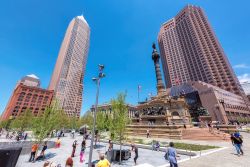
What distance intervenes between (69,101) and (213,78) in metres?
137

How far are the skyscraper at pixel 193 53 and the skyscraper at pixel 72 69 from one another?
101 meters

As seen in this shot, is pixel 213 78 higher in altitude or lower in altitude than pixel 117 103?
higher

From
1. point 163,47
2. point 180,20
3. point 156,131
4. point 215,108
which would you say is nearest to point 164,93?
point 156,131

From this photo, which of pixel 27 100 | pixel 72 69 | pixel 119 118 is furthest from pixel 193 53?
pixel 27 100

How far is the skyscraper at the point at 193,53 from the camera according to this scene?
10666 centimetres

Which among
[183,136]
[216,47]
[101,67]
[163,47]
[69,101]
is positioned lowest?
[183,136]

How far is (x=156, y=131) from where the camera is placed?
101ft

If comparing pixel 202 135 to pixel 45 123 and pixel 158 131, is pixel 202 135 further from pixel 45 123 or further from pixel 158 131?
pixel 45 123

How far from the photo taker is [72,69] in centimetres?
15825

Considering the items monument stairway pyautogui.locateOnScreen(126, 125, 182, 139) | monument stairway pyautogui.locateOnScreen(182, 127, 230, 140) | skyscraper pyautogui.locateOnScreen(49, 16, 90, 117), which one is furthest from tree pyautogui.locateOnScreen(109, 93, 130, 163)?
skyscraper pyautogui.locateOnScreen(49, 16, 90, 117)

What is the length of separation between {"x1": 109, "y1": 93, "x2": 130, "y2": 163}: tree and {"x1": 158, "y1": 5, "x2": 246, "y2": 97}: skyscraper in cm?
9011

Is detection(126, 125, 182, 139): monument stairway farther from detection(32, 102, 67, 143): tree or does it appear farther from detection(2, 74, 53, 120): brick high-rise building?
detection(2, 74, 53, 120): brick high-rise building

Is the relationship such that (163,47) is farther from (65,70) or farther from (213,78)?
(65,70)

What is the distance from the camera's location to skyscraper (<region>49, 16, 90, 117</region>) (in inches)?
5719
